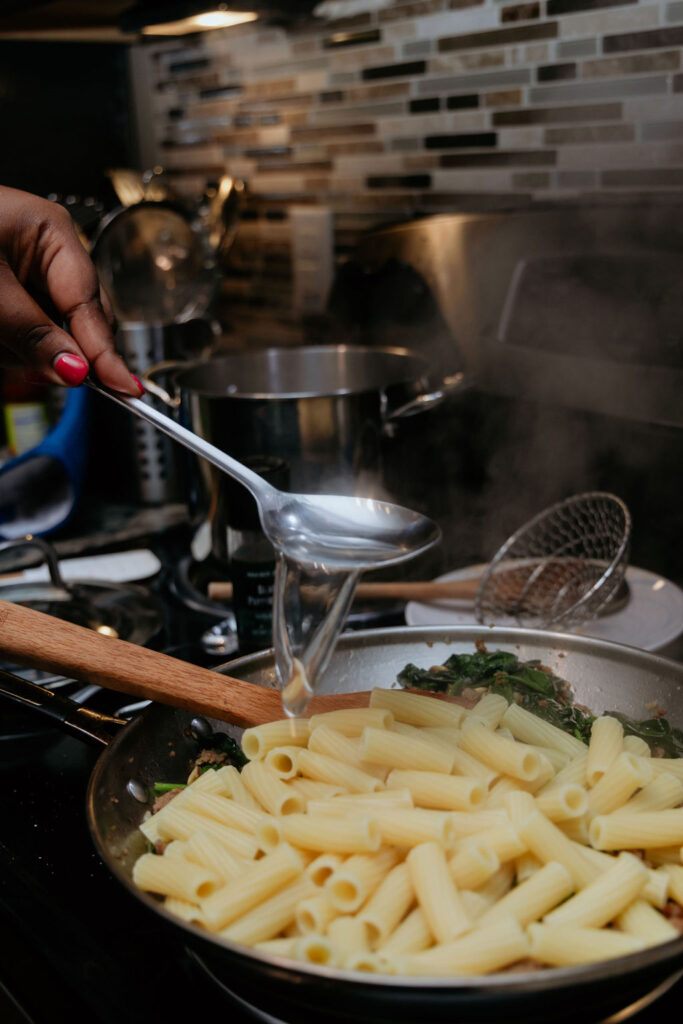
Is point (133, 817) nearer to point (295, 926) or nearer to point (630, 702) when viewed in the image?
point (295, 926)

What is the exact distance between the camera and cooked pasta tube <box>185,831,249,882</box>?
26.7 inches

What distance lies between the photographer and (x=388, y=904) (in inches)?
24.8

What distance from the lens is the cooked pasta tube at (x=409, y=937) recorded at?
60 cm

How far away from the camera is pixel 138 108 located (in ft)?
8.73

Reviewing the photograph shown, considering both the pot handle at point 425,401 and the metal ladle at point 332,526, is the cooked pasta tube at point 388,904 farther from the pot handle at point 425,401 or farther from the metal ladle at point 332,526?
the pot handle at point 425,401

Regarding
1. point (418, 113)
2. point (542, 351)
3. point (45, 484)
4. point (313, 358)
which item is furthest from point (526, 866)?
point (418, 113)

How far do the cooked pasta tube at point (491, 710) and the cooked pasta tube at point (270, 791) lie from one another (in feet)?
0.56

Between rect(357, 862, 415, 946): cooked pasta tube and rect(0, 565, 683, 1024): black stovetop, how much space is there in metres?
0.12

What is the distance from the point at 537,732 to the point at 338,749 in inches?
7.0

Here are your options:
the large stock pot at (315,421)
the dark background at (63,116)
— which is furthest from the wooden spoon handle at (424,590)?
the dark background at (63,116)

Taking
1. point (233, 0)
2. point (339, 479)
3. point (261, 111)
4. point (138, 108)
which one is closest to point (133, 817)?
point (339, 479)

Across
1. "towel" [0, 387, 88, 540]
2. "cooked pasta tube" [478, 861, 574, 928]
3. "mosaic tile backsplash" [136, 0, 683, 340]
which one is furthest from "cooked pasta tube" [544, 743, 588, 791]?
"towel" [0, 387, 88, 540]

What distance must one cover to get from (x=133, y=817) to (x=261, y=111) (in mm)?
1934

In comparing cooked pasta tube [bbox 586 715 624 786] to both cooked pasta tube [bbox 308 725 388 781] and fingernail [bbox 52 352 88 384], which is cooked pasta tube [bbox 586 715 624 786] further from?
fingernail [bbox 52 352 88 384]
